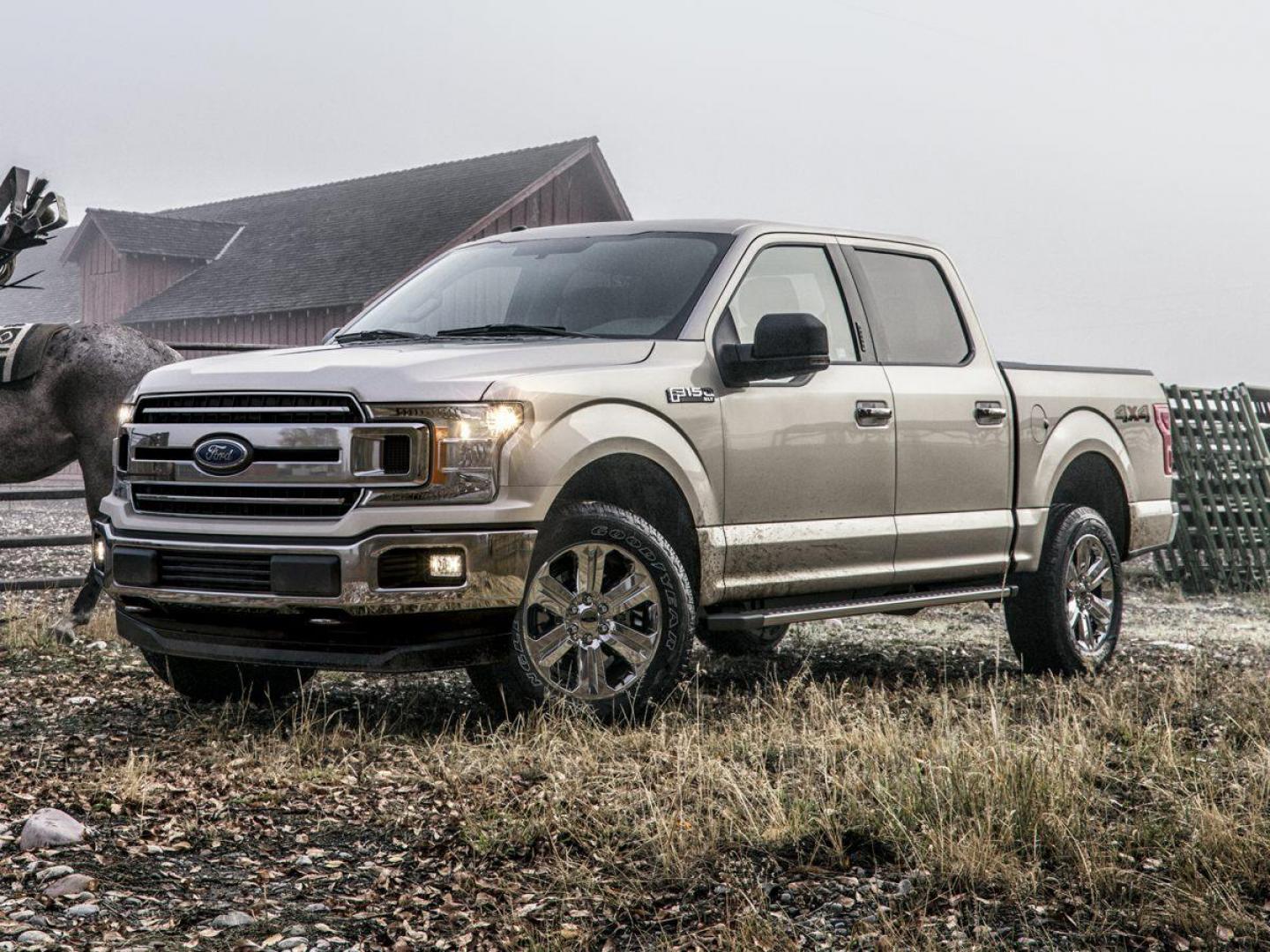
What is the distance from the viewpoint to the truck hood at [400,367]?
5.67 m

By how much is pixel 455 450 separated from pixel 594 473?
77cm

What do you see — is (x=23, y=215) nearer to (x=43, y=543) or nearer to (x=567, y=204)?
(x=43, y=543)

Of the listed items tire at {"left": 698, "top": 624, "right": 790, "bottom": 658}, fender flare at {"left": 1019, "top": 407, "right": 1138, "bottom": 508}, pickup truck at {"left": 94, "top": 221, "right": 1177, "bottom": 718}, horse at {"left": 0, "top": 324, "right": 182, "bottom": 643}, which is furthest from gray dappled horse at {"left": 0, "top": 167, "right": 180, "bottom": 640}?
fender flare at {"left": 1019, "top": 407, "right": 1138, "bottom": 508}

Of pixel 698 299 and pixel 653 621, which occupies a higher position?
pixel 698 299

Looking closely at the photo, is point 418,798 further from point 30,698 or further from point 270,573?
point 30,698

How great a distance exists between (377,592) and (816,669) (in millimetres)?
3713

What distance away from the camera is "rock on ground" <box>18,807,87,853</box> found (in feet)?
15.8

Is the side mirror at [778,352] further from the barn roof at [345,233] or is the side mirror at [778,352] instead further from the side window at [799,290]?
the barn roof at [345,233]

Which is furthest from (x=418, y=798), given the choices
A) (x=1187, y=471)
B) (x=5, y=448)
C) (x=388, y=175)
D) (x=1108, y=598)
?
(x=388, y=175)

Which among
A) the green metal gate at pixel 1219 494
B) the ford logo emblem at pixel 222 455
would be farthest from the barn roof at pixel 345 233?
the ford logo emblem at pixel 222 455

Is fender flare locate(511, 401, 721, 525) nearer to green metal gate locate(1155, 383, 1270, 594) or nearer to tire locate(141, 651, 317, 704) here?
tire locate(141, 651, 317, 704)

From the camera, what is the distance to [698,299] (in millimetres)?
6711

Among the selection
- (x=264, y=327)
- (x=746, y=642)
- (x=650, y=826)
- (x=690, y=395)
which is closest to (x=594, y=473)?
(x=690, y=395)

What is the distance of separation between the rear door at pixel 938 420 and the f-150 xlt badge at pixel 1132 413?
3.72 ft
